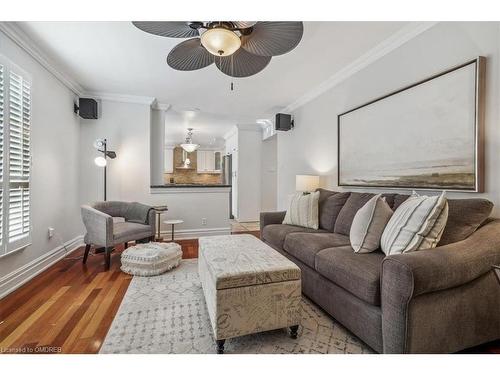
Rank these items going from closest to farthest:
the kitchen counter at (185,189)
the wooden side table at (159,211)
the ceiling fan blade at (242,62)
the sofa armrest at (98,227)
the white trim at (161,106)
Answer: the ceiling fan blade at (242,62) → the sofa armrest at (98,227) → the wooden side table at (159,211) → the kitchen counter at (185,189) → the white trim at (161,106)

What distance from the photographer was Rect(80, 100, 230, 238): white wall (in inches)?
159

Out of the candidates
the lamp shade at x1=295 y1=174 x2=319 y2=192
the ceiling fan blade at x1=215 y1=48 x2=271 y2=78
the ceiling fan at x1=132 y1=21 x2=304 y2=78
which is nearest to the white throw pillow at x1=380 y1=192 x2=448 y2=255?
the ceiling fan at x1=132 y1=21 x2=304 y2=78

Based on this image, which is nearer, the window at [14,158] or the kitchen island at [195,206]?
the window at [14,158]

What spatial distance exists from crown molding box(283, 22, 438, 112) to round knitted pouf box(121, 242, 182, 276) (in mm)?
2991

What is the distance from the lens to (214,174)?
956cm

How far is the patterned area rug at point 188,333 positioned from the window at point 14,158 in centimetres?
124

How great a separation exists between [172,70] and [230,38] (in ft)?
6.32

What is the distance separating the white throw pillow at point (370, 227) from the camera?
6.01ft

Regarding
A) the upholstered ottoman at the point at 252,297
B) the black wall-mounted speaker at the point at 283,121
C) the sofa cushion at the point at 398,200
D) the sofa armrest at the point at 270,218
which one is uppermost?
the black wall-mounted speaker at the point at 283,121

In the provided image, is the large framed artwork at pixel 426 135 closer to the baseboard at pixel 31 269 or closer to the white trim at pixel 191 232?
the white trim at pixel 191 232

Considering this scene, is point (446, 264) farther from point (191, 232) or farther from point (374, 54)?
point (191, 232)

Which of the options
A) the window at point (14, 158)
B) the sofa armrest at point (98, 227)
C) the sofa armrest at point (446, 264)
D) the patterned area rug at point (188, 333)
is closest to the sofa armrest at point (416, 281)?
the sofa armrest at point (446, 264)

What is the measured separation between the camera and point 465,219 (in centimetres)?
159

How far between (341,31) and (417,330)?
2.40 m
